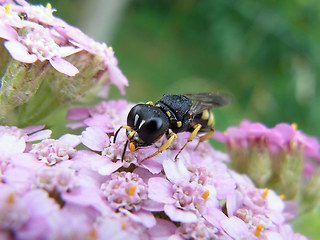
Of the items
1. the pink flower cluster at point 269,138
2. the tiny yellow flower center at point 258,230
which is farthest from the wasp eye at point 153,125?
the pink flower cluster at point 269,138

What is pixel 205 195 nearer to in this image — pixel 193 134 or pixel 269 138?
pixel 193 134

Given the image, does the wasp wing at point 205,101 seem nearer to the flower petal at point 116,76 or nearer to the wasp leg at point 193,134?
the wasp leg at point 193,134

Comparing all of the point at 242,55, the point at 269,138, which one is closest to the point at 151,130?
the point at 269,138

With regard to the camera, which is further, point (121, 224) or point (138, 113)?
point (138, 113)

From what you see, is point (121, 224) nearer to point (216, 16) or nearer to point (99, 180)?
point (99, 180)

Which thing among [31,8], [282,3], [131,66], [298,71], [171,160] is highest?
[282,3]

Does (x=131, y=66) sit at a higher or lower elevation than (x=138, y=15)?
lower

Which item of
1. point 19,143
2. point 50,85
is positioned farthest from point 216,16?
point 19,143
